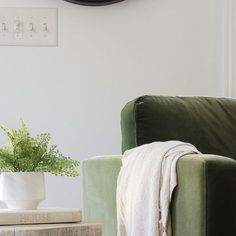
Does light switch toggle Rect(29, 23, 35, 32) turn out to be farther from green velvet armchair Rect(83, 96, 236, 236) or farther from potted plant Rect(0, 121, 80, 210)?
A: potted plant Rect(0, 121, 80, 210)

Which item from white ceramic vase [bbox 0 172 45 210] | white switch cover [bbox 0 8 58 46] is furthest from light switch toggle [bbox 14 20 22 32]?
white ceramic vase [bbox 0 172 45 210]

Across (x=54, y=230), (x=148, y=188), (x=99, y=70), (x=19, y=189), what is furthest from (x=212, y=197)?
(x=99, y=70)

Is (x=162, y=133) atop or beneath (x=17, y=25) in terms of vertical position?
beneath

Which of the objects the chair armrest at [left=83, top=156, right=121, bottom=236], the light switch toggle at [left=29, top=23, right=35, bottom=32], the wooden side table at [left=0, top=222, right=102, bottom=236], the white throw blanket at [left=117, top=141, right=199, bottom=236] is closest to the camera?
the wooden side table at [left=0, top=222, right=102, bottom=236]

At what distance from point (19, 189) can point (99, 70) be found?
43.9 inches

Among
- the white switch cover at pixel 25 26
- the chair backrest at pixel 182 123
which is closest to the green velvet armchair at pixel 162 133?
the chair backrest at pixel 182 123

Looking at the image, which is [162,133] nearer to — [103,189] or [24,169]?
[103,189]

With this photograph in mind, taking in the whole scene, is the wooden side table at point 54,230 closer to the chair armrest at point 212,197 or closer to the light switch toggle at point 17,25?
the chair armrest at point 212,197

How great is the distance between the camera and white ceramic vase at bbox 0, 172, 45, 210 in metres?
1.66

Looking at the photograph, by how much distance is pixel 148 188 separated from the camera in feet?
5.64

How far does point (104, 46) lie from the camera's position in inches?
106

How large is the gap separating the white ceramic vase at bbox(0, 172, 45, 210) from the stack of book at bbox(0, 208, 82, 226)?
0.25ft

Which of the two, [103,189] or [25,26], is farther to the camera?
[25,26]

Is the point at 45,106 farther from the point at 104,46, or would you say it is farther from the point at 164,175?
the point at 164,175
